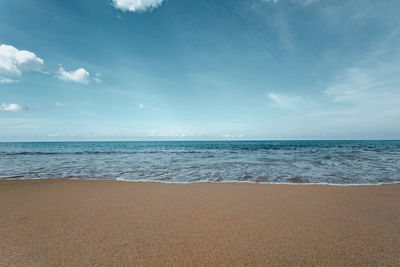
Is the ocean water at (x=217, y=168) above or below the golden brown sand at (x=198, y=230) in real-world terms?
below

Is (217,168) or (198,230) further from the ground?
(198,230)

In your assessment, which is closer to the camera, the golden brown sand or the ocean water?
the golden brown sand

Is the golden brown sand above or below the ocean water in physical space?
above

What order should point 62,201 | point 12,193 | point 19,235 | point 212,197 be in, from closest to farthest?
point 19,235 → point 62,201 → point 212,197 → point 12,193

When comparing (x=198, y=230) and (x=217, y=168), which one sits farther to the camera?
(x=217, y=168)

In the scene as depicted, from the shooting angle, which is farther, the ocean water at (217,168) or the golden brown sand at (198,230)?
the ocean water at (217,168)

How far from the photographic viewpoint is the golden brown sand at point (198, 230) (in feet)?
7.43

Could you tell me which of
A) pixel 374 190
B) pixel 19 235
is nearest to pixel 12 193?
pixel 19 235

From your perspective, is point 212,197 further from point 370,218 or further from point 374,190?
point 374,190

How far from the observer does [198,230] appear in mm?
2939

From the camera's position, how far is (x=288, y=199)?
15.0 ft

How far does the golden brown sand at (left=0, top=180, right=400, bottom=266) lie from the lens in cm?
227

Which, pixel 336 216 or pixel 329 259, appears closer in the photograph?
pixel 329 259

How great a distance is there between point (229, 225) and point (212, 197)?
5.43 feet
